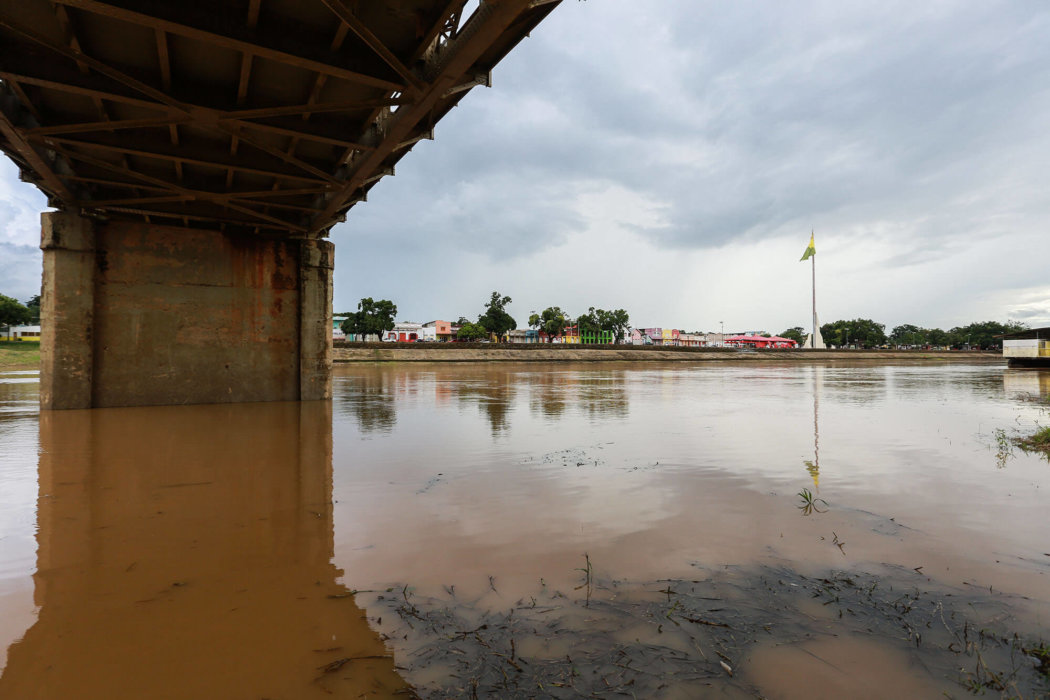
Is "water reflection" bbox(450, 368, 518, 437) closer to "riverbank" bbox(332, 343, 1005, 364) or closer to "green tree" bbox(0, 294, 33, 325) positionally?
"riverbank" bbox(332, 343, 1005, 364)

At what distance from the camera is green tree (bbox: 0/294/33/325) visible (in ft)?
222

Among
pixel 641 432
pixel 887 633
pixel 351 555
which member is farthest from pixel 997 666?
pixel 641 432

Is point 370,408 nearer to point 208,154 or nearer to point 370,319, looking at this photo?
point 208,154

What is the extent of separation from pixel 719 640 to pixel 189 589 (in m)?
3.45

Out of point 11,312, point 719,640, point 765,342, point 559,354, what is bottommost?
point 719,640

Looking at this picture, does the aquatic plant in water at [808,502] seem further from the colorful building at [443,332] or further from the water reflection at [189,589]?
the colorful building at [443,332]

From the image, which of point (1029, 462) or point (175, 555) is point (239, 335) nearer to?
point (175, 555)

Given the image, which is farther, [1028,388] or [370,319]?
[370,319]

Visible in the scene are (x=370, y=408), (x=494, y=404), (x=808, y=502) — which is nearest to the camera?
(x=808, y=502)

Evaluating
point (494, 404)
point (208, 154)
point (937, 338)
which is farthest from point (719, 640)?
point (937, 338)

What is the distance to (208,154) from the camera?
10.1 metres

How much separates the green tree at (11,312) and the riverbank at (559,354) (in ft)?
176

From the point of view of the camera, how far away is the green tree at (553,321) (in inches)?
4744

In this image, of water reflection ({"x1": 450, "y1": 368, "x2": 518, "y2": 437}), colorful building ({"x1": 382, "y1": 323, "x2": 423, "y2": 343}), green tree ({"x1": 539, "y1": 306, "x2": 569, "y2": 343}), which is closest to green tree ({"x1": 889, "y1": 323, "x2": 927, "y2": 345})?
green tree ({"x1": 539, "y1": 306, "x2": 569, "y2": 343})
